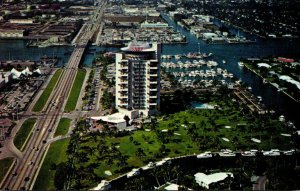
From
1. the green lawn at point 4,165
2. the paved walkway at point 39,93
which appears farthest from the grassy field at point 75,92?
the green lawn at point 4,165

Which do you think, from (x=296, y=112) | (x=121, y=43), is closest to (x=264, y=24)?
(x=121, y=43)

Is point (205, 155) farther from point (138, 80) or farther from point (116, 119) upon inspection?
point (138, 80)

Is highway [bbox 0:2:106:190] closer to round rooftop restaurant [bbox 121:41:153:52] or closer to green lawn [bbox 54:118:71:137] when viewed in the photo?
green lawn [bbox 54:118:71:137]

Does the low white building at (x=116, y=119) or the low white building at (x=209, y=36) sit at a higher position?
the low white building at (x=116, y=119)

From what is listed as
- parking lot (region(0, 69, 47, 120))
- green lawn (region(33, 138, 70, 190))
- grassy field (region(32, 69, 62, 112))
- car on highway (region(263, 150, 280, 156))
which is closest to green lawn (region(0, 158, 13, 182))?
green lawn (region(33, 138, 70, 190))

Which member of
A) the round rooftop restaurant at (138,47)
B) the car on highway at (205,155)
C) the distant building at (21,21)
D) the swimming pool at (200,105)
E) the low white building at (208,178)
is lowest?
the swimming pool at (200,105)

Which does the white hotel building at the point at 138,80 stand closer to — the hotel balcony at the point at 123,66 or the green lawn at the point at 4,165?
the hotel balcony at the point at 123,66
